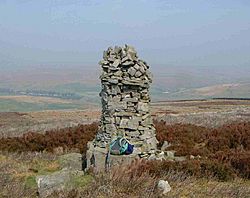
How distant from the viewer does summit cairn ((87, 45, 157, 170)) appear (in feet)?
45.7

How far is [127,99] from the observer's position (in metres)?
14.0

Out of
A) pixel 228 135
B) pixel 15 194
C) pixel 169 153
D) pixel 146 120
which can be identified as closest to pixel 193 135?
pixel 228 135

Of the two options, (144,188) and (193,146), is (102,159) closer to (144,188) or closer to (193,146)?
(144,188)

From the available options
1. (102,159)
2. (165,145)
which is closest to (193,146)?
(165,145)

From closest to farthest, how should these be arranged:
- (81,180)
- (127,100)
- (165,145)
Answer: (81,180) → (127,100) → (165,145)

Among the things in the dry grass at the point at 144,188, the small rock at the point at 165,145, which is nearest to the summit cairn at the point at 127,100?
the small rock at the point at 165,145

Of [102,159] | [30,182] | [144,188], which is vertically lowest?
[30,182]

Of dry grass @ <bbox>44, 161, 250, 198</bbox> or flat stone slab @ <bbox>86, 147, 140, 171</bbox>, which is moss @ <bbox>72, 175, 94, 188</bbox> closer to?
dry grass @ <bbox>44, 161, 250, 198</bbox>

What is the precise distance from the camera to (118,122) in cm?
1403

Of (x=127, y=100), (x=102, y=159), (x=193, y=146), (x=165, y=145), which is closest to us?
(x=102, y=159)

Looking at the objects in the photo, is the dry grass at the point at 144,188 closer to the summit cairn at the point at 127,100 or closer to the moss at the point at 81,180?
the moss at the point at 81,180

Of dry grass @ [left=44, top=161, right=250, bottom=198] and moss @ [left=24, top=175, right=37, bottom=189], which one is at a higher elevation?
dry grass @ [left=44, top=161, right=250, bottom=198]

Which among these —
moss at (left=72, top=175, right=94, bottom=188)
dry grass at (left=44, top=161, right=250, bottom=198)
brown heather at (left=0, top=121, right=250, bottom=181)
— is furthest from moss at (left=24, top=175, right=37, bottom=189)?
brown heather at (left=0, top=121, right=250, bottom=181)

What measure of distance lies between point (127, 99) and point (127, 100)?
3 cm
